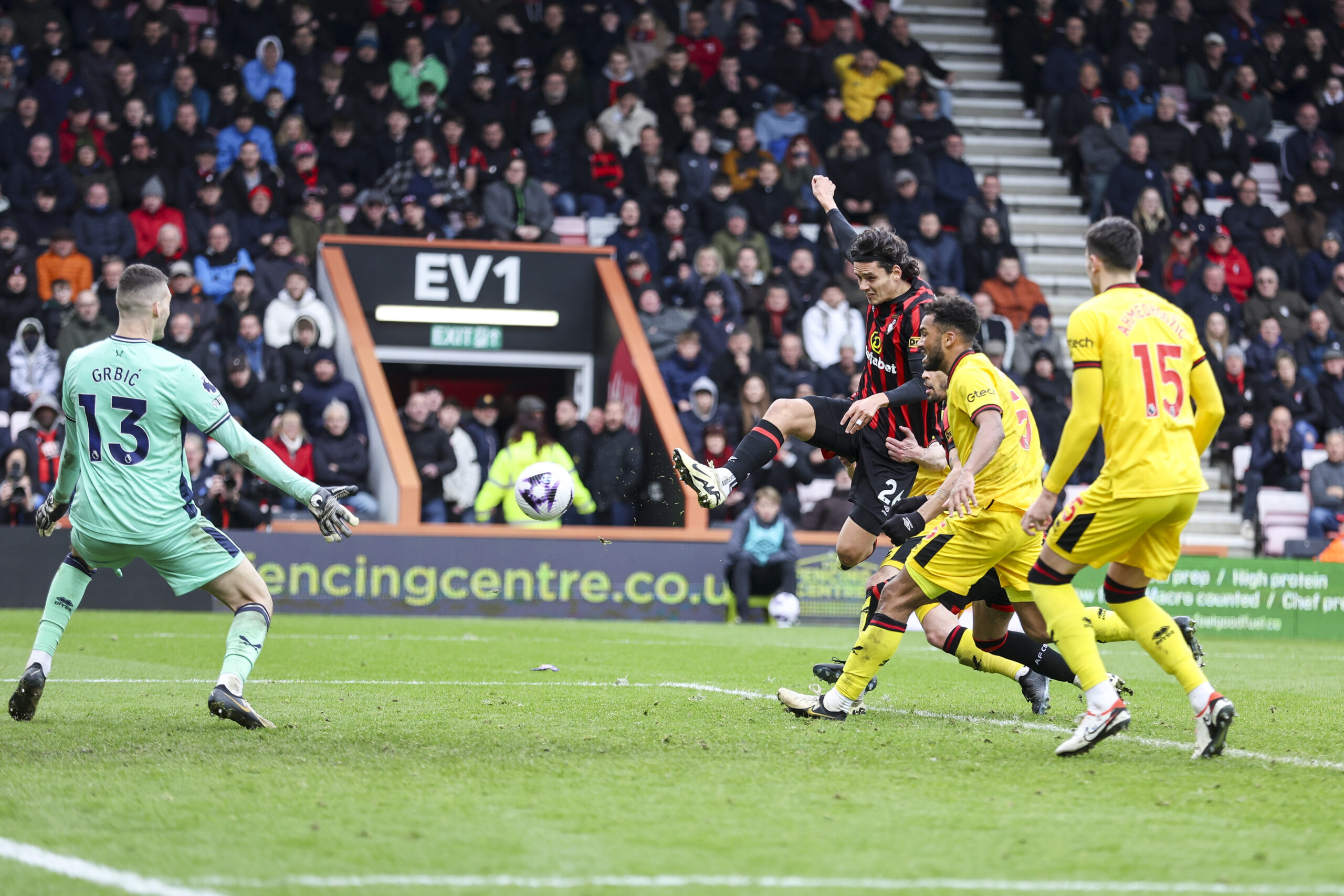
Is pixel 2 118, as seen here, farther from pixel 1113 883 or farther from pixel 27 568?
pixel 1113 883

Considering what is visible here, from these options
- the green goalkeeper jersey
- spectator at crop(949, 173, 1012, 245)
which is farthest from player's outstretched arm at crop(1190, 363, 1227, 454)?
spectator at crop(949, 173, 1012, 245)

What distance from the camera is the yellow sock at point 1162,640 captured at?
6.06m

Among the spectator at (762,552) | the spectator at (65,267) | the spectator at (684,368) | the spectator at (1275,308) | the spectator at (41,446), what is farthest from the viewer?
the spectator at (1275,308)

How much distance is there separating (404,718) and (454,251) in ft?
41.9

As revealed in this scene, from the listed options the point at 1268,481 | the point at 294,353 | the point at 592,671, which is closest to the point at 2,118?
the point at 294,353

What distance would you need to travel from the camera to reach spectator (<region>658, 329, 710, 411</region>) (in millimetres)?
18469

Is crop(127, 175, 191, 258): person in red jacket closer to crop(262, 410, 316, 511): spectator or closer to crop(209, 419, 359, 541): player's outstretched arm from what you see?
crop(262, 410, 316, 511): spectator

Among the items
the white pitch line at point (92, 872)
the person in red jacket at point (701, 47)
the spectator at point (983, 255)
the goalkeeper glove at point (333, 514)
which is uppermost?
the person in red jacket at point (701, 47)

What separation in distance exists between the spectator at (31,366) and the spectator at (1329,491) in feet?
46.6

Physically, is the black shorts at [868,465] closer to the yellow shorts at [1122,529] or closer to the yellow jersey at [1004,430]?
the yellow jersey at [1004,430]

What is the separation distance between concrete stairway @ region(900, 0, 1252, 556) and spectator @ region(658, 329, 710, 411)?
20.1 ft

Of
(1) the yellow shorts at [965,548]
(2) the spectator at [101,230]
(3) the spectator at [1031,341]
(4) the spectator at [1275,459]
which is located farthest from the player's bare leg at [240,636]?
(4) the spectator at [1275,459]

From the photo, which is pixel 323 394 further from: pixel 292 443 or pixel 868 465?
pixel 868 465

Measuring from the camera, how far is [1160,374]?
5.96 metres
